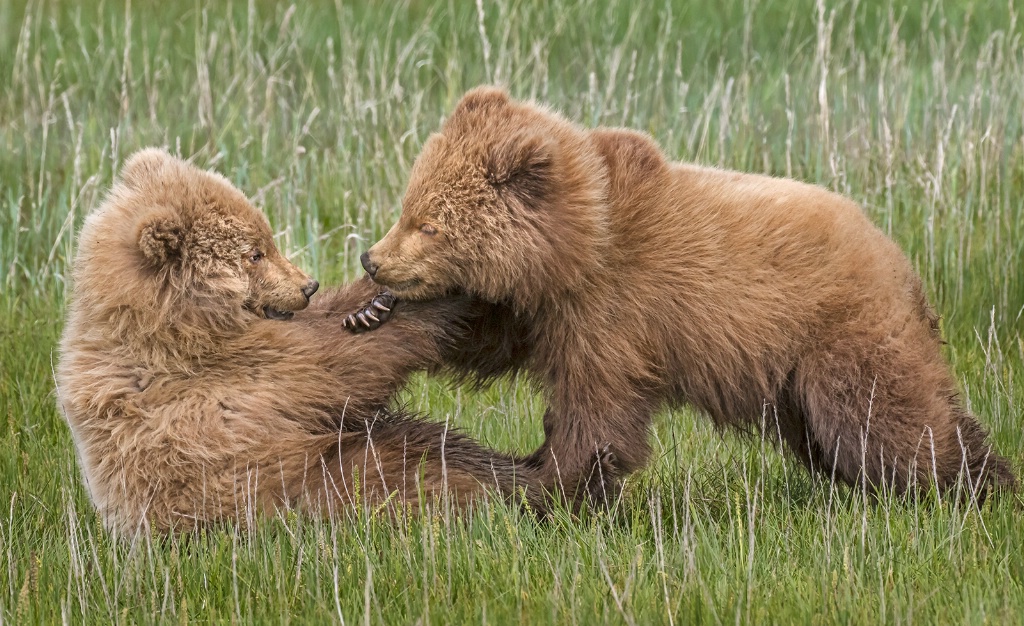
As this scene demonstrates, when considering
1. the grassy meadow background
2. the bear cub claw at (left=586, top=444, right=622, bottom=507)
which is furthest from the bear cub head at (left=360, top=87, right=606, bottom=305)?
the grassy meadow background

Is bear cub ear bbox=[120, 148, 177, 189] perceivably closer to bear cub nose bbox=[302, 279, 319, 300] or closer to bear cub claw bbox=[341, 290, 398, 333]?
bear cub nose bbox=[302, 279, 319, 300]

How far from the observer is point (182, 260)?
14.6 ft

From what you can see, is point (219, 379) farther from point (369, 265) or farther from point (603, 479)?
point (603, 479)

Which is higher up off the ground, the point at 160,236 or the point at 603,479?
the point at 160,236

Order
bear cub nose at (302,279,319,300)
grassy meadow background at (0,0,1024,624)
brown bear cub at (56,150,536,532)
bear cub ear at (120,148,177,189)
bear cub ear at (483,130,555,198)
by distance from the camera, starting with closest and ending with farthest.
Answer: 1. grassy meadow background at (0,0,1024,624)
2. brown bear cub at (56,150,536,532)
3. bear cub ear at (483,130,555,198)
4. bear cub nose at (302,279,319,300)
5. bear cub ear at (120,148,177,189)

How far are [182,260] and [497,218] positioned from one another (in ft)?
3.81

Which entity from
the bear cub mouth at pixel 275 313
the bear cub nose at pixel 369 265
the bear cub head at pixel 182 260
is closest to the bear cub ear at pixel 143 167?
the bear cub head at pixel 182 260

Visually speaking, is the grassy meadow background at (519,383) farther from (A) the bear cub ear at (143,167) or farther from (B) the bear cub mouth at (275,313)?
(A) the bear cub ear at (143,167)

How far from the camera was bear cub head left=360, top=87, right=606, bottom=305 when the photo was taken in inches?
175

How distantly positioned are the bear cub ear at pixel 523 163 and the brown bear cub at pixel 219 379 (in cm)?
60

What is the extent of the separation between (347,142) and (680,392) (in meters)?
4.60

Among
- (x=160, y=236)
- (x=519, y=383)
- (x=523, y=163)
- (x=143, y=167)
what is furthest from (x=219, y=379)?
(x=519, y=383)

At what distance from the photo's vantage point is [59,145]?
8852 mm

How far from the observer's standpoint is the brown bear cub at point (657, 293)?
175 inches
